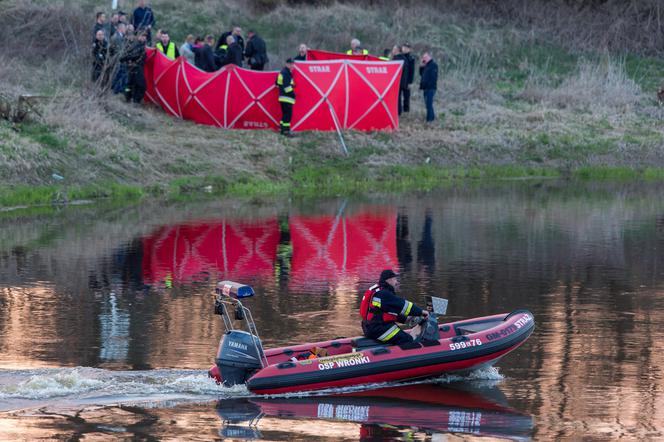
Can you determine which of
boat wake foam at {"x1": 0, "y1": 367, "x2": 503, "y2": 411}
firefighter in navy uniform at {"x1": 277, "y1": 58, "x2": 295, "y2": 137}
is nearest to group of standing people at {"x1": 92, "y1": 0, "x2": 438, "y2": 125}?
firefighter in navy uniform at {"x1": 277, "y1": 58, "x2": 295, "y2": 137}

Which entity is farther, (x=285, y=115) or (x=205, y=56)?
(x=205, y=56)

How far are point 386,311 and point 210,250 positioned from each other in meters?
8.72

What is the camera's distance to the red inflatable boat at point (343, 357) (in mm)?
13109

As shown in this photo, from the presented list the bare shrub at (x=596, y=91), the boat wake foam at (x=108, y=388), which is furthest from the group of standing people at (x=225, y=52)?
the boat wake foam at (x=108, y=388)

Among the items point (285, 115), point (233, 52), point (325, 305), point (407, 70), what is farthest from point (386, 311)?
point (407, 70)

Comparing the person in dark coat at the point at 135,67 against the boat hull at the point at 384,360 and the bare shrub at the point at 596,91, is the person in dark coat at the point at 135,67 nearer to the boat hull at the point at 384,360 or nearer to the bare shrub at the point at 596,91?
the bare shrub at the point at 596,91

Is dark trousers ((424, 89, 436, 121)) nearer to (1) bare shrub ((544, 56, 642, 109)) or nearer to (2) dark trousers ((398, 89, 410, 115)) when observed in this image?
(2) dark trousers ((398, 89, 410, 115))

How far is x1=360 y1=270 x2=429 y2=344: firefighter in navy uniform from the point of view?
13859 mm

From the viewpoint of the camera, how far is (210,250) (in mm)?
22172

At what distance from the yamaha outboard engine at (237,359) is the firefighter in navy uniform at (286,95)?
18133mm

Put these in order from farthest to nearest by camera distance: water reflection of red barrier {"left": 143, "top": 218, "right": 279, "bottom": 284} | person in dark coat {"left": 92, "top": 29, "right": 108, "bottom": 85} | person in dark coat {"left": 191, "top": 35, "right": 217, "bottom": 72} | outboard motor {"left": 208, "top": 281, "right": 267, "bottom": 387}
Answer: person in dark coat {"left": 191, "top": 35, "right": 217, "bottom": 72} → person in dark coat {"left": 92, "top": 29, "right": 108, "bottom": 85} → water reflection of red barrier {"left": 143, "top": 218, "right": 279, "bottom": 284} → outboard motor {"left": 208, "top": 281, "right": 267, "bottom": 387}

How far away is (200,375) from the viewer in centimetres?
1341

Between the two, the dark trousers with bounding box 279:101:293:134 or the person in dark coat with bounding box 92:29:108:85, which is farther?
the dark trousers with bounding box 279:101:293:134

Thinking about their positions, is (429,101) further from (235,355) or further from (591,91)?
(235,355)
